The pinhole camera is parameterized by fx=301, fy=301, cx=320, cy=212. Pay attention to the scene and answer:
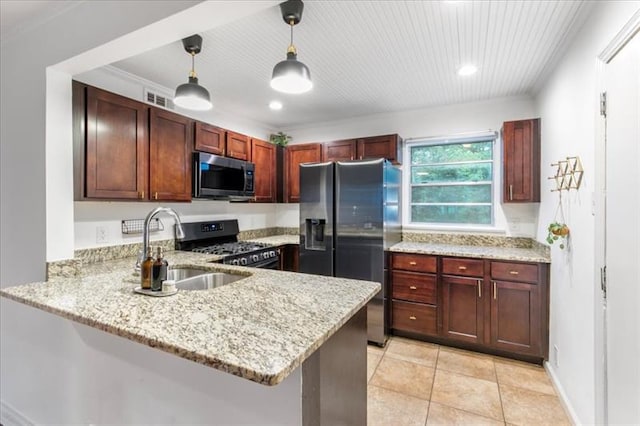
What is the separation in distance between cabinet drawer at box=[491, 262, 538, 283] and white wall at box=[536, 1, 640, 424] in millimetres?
163

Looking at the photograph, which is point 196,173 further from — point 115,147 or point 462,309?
point 462,309

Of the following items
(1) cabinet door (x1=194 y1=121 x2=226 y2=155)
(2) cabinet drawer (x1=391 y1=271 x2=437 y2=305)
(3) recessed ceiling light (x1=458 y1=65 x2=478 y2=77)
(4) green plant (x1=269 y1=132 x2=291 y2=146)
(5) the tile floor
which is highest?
(3) recessed ceiling light (x1=458 y1=65 x2=478 y2=77)

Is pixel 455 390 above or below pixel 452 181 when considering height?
below

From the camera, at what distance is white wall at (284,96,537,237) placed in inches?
126

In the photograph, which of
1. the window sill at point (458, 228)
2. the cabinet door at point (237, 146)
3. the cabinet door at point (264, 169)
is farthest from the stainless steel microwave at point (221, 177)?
the window sill at point (458, 228)

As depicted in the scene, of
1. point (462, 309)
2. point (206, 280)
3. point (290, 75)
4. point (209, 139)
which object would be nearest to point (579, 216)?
point (462, 309)

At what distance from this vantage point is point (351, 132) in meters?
4.05

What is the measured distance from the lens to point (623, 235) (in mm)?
1335

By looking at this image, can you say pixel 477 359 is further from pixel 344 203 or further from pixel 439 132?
pixel 439 132

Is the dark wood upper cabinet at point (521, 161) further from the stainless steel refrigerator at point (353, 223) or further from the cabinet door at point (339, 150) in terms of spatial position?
the cabinet door at point (339, 150)

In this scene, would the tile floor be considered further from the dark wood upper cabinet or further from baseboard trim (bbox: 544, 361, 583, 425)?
the dark wood upper cabinet

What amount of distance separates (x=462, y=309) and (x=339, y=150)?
88.1 inches

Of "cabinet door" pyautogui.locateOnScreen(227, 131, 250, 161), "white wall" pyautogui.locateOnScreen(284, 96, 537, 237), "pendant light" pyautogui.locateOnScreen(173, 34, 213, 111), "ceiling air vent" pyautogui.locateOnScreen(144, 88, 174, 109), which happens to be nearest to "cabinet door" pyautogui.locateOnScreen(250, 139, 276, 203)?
"cabinet door" pyautogui.locateOnScreen(227, 131, 250, 161)

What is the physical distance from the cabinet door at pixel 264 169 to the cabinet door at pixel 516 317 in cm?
273
